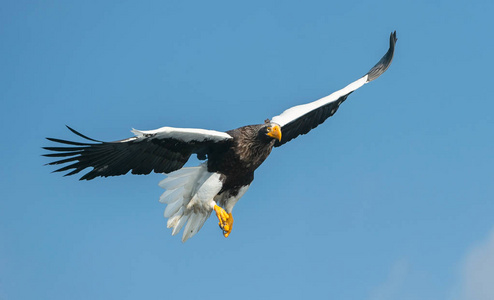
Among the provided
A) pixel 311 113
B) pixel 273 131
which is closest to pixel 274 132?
pixel 273 131

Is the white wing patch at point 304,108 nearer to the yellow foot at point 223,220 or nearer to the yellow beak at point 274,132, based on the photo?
the yellow beak at point 274,132

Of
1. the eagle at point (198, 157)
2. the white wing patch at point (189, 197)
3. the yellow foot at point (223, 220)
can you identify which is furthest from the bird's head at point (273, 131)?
the yellow foot at point (223, 220)

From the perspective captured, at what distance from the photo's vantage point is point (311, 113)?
416 inches

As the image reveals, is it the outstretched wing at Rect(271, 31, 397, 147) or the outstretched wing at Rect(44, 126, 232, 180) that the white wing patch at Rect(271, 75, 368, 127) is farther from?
the outstretched wing at Rect(44, 126, 232, 180)

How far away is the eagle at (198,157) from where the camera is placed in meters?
8.96

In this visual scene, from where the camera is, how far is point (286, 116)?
32.7ft

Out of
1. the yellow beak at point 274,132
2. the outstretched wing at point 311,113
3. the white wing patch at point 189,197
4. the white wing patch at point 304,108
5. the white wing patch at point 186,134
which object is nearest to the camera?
the white wing patch at point 186,134

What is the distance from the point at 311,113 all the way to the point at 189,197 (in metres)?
2.01

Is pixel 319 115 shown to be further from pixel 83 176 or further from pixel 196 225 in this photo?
pixel 83 176

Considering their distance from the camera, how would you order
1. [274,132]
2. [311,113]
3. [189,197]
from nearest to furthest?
[274,132] → [189,197] → [311,113]

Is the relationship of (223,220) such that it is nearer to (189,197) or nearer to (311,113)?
(189,197)

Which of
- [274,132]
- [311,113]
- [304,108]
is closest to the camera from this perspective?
[274,132]

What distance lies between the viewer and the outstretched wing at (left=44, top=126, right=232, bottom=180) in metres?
8.84

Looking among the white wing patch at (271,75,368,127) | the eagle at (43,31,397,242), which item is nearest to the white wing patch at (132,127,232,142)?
the eagle at (43,31,397,242)
